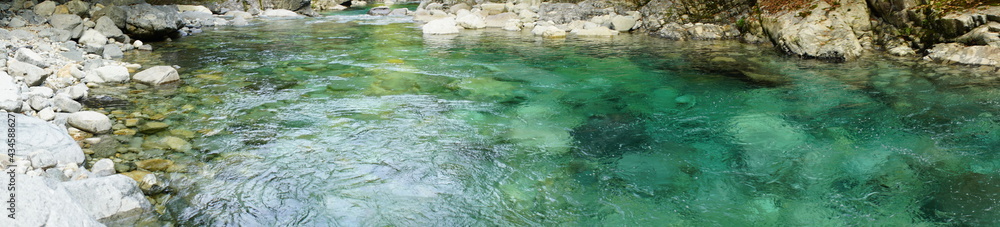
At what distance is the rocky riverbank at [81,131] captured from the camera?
3.24 metres

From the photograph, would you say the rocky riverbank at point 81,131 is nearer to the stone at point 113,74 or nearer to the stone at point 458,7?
the stone at point 113,74

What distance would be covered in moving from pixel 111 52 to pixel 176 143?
23.1ft

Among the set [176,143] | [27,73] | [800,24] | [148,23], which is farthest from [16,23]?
[800,24]

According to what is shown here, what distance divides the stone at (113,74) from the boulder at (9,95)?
1.81 meters

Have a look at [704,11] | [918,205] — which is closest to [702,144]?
[918,205]

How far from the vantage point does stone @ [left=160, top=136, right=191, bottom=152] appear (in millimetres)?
5129

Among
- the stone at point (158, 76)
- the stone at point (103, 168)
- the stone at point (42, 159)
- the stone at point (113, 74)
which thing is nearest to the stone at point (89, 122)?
the stone at point (103, 168)

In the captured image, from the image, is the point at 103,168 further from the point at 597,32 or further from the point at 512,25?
the point at 512,25

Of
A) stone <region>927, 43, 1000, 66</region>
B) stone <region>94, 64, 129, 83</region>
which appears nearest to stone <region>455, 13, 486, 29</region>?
stone <region>94, 64, 129, 83</region>

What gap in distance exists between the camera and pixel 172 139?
539 centimetres

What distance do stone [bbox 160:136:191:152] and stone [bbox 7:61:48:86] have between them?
2957 mm

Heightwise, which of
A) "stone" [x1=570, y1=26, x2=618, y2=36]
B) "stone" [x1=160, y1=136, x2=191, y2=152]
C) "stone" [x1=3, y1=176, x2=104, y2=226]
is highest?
"stone" [x1=3, y1=176, x2=104, y2=226]

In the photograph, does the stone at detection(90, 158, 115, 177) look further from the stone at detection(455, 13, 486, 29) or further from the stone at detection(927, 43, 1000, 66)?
the stone at detection(455, 13, 486, 29)

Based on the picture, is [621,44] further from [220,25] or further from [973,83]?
[220,25]
